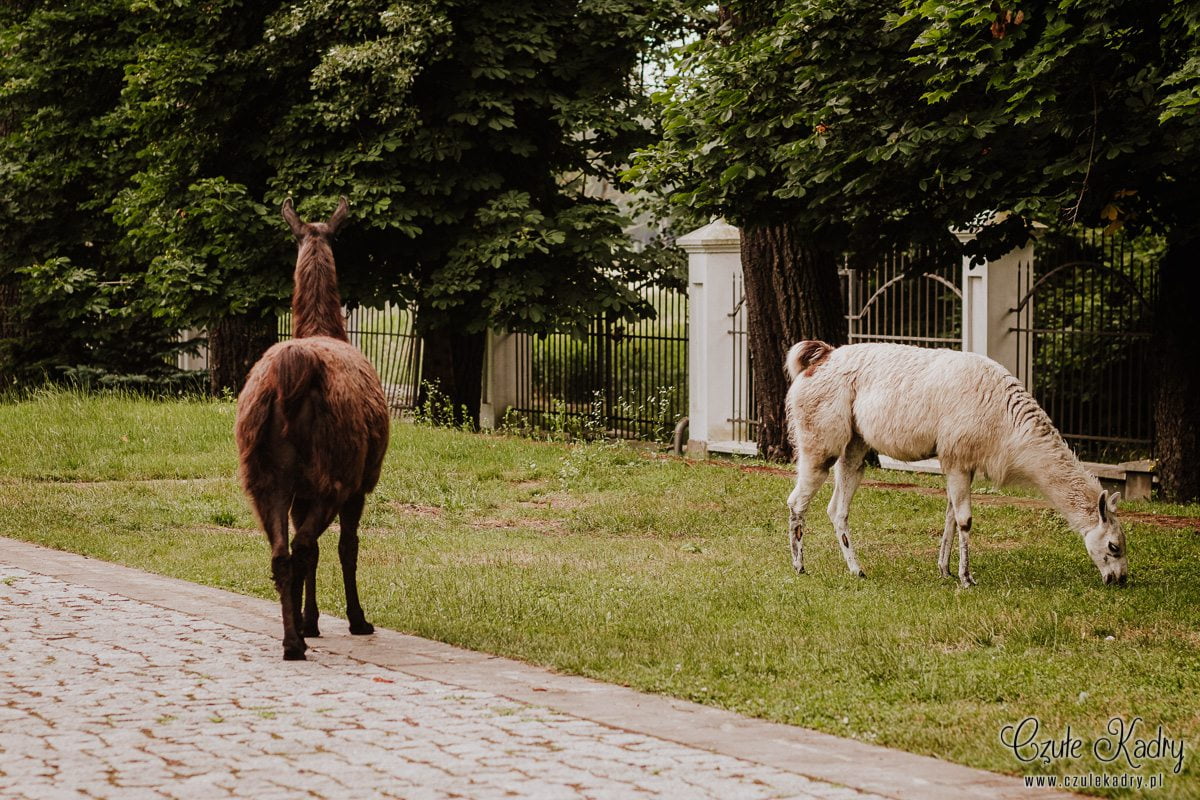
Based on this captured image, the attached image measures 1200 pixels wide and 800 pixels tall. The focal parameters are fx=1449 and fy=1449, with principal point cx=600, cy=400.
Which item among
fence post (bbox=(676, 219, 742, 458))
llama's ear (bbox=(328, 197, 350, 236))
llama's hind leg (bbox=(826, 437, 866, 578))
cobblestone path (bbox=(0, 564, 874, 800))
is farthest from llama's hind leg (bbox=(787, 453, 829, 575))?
fence post (bbox=(676, 219, 742, 458))

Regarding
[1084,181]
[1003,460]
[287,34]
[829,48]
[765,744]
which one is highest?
[287,34]

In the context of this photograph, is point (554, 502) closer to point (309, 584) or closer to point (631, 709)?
point (309, 584)

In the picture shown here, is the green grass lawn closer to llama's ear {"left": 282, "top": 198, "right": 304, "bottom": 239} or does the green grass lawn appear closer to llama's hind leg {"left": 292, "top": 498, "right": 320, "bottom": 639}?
llama's hind leg {"left": 292, "top": 498, "right": 320, "bottom": 639}

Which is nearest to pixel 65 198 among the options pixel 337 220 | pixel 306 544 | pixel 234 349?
pixel 234 349

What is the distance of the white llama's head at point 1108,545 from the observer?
949cm

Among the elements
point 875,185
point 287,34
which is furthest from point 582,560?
point 287,34

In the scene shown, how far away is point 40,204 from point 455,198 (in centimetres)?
828

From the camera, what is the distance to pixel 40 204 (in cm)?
2388

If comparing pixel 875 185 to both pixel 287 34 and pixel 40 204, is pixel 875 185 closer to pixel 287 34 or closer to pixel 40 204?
pixel 287 34

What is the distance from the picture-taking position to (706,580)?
9609mm

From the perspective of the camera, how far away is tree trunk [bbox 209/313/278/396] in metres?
22.4

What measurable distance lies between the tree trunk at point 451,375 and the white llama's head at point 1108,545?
12691 millimetres

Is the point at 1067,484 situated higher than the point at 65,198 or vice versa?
the point at 65,198

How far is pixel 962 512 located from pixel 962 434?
0.53 m
